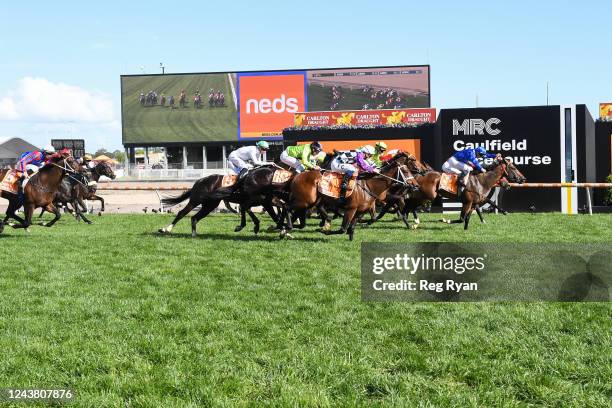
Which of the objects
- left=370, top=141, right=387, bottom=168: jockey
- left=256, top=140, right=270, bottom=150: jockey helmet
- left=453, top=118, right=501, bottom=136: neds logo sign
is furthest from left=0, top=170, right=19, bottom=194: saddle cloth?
left=453, top=118, right=501, bottom=136: neds logo sign

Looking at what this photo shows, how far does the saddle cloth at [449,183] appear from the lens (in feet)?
49.6

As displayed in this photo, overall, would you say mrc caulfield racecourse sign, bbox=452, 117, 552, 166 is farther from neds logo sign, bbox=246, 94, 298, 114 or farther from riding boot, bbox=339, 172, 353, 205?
neds logo sign, bbox=246, 94, 298, 114

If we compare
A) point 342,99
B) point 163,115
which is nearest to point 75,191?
point 342,99

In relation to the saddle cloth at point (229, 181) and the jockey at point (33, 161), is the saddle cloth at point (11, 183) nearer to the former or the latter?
the jockey at point (33, 161)

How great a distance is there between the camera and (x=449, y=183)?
15.2 metres

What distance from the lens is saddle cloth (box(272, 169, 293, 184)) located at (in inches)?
500

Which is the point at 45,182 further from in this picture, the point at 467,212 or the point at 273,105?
the point at 273,105

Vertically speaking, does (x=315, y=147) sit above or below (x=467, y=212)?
above

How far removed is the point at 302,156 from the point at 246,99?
4049 centimetres

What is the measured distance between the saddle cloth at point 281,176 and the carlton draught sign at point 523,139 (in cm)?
896

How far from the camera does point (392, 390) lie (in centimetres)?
422

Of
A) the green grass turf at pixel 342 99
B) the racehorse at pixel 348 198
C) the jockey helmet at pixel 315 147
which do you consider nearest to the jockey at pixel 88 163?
the jockey helmet at pixel 315 147

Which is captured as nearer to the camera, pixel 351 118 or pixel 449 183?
pixel 449 183

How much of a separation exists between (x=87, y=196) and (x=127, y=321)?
1280 centimetres
